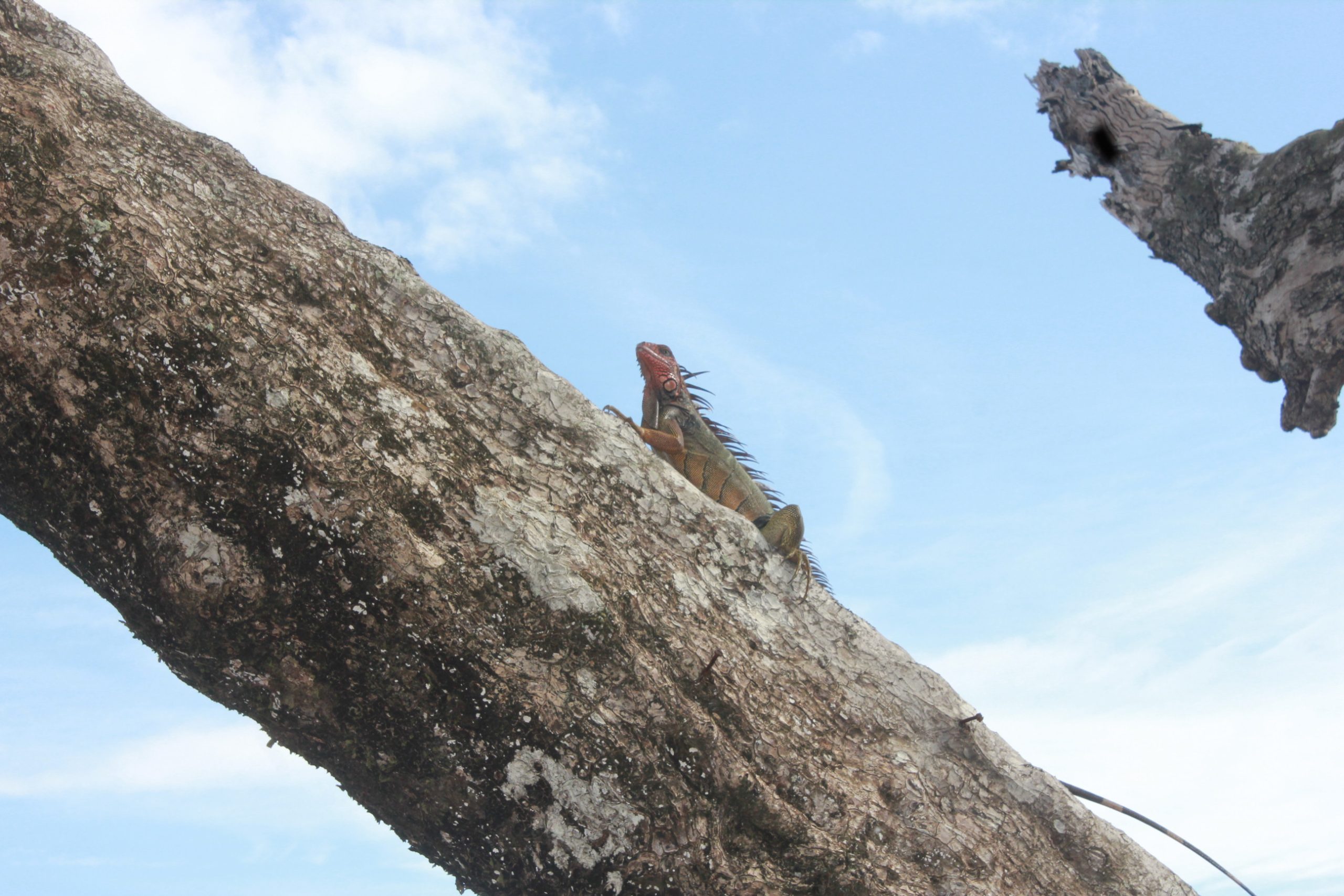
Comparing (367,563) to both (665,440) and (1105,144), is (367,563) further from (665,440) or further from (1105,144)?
(1105,144)

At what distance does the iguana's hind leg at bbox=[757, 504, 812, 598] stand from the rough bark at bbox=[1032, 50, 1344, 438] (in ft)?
11.0

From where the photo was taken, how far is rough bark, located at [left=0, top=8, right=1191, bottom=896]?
3.25 m

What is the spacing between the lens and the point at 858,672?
443 centimetres

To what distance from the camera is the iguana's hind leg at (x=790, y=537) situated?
4617 mm

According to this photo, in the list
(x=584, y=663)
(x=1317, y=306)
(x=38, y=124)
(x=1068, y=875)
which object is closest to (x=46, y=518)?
(x=38, y=124)

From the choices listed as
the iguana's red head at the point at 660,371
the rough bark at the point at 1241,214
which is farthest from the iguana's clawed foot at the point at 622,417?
the rough bark at the point at 1241,214

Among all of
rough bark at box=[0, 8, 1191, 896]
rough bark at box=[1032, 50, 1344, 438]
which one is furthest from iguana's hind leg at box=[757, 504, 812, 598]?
rough bark at box=[1032, 50, 1344, 438]

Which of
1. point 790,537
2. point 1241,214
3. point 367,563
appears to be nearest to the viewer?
point 367,563

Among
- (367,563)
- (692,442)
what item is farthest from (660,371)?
(367,563)

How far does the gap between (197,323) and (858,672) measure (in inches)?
134

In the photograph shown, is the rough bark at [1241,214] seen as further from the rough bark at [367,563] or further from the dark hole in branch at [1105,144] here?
the rough bark at [367,563]

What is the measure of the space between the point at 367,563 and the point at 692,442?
362 centimetres

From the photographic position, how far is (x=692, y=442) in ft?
21.8

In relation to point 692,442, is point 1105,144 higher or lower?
higher
